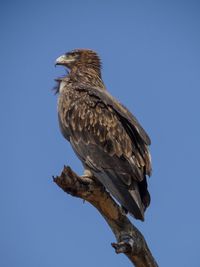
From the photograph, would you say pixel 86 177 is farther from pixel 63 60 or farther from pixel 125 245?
pixel 63 60

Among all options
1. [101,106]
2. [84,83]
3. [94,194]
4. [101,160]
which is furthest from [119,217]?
[84,83]

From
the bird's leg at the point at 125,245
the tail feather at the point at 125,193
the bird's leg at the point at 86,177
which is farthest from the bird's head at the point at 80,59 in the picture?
the bird's leg at the point at 125,245

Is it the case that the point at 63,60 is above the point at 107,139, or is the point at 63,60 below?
above

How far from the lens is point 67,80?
1075cm

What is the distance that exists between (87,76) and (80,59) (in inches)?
18.6

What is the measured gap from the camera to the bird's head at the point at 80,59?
36.9 ft

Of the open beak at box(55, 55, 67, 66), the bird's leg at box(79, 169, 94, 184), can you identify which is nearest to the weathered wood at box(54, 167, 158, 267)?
the bird's leg at box(79, 169, 94, 184)

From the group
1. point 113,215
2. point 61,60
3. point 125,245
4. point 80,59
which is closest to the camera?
point 125,245

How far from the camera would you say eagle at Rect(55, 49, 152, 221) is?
865cm

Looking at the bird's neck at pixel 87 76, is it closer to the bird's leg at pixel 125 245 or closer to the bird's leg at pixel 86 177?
the bird's leg at pixel 86 177

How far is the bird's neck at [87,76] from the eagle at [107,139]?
0.03 meters

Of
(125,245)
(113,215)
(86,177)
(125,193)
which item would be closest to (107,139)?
(86,177)

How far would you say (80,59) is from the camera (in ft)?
37.3

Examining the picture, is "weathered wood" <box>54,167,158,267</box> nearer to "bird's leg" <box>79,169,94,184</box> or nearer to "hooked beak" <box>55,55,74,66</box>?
"bird's leg" <box>79,169,94,184</box>
